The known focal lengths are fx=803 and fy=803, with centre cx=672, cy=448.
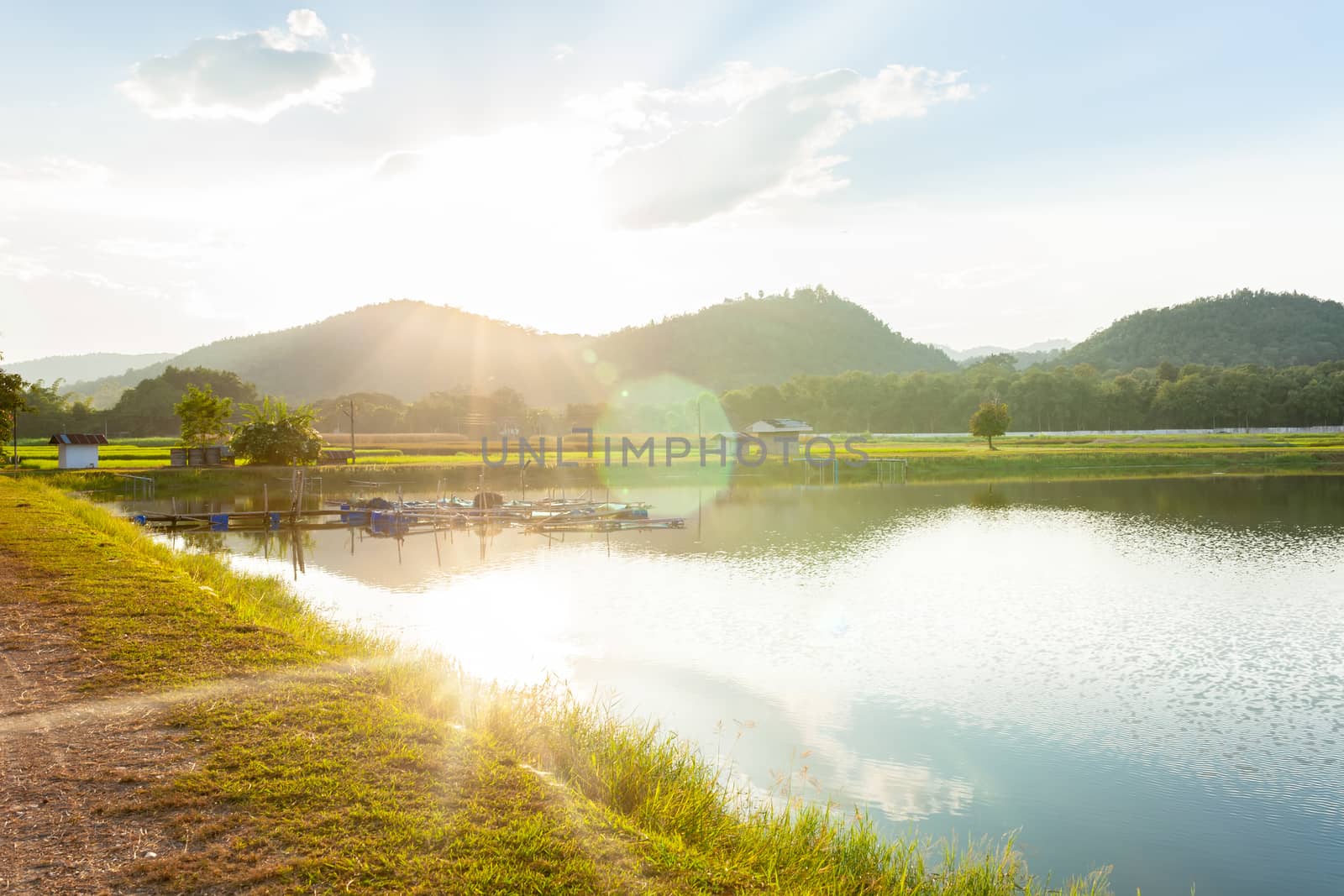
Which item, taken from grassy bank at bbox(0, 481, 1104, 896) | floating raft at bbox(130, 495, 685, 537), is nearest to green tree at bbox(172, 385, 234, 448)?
floating raft at bbox(130, 495, 685, 537)

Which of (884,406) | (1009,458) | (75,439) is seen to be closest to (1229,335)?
(884,406)

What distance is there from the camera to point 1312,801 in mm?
11164

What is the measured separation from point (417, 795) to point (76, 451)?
224ft

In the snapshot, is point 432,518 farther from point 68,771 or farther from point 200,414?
point 68,771

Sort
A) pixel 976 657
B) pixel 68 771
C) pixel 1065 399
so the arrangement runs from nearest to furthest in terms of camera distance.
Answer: pixel 68 771 → pixel 976 657 → pixel 1065 399

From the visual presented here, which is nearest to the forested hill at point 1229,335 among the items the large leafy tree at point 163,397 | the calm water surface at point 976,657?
the calm water surface at point 976,657

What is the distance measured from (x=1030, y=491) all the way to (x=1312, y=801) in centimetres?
5280

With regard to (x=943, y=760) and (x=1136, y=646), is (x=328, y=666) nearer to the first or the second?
(x=943, y=760)

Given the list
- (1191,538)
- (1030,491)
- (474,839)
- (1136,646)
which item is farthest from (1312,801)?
(1030,491)

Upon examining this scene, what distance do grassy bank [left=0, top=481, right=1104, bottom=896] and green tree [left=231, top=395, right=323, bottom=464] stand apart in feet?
177

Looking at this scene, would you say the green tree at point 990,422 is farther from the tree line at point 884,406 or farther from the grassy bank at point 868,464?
the tree line at point 884,406

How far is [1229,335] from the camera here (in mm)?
173125

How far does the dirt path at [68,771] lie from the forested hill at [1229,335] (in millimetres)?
185677

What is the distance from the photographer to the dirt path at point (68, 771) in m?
5.64
